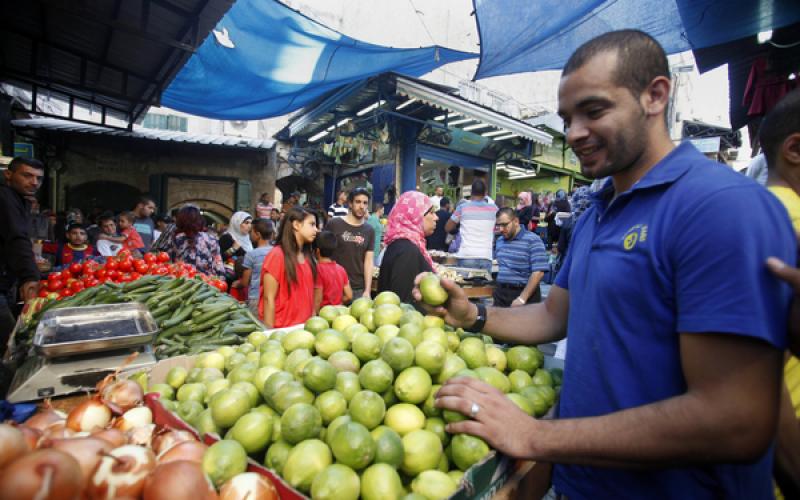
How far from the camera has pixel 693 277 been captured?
1.00 metres

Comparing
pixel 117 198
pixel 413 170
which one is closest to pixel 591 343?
pixel 413 170

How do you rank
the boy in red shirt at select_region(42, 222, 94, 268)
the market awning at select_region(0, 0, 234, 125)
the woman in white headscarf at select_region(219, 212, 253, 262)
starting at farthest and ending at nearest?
1. the woman in white headscarf at select_region(219, 212, 253, 262)
2. the boy in red shirt at select_region(42, 222, 94, 268)
3. the market awning at select_region(0, 0, 234, 125)

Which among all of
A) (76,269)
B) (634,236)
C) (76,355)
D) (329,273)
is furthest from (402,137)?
(634,236)

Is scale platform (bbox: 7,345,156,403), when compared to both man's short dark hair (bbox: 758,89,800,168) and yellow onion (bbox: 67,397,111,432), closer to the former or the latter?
yellow onion (bbox: 67,397,111,432)

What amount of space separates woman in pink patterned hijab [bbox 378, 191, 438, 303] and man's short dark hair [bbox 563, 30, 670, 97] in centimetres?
296

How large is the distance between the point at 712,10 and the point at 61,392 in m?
6.26

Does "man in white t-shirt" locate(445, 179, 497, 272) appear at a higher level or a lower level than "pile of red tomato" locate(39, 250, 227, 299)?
higher

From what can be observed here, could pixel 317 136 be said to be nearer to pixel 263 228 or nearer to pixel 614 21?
pixel 263 228

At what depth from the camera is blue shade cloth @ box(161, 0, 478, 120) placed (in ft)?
18.9

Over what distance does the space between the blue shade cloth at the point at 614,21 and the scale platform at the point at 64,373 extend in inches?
187

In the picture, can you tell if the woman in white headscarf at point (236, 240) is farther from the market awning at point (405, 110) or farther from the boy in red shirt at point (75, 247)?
the market awning at point (405, 110)

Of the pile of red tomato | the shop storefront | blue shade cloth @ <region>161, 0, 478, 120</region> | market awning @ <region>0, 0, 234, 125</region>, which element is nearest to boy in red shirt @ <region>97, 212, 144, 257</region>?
market awning @ <region>0, 0, 234, 125</region>

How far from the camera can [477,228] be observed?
7.38 metres

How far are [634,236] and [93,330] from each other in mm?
2912
